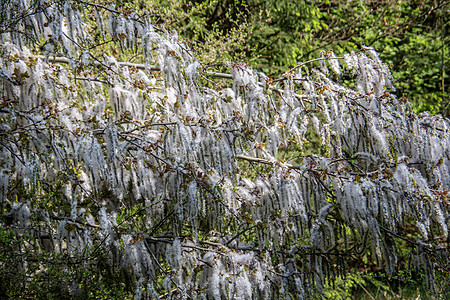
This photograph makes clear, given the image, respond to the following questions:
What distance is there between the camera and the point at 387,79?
253 centimetres

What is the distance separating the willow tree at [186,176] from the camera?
6.35 feet

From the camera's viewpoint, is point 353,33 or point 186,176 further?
point 353,33

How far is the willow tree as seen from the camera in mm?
1935

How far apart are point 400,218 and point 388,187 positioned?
0.53ft

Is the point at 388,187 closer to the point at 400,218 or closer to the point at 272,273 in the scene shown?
the point at 400,218

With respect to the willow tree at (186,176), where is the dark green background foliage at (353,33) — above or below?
above

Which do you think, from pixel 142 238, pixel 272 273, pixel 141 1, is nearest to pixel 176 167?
pixel 142 238

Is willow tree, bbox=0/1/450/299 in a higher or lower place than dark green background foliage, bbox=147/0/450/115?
lower

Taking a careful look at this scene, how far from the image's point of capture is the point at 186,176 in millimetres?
1921

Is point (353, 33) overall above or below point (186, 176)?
above

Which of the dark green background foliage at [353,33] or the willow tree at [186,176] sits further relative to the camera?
the dark green background foliage at [353,33]

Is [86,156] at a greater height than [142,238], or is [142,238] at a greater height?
[86,156]

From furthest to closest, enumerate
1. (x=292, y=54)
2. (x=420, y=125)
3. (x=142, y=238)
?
(x=292, y=54), (x=420, y=125), (x=142, y=238)

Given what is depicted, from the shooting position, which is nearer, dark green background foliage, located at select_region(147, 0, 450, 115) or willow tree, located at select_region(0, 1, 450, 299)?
willow tree, located at select_region(0, 1, 450, 299)
